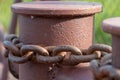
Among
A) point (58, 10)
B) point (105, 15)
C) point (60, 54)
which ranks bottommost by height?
point (105, 15)

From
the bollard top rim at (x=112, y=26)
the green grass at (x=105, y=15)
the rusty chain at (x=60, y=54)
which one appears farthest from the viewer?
the green grass at (x=105, y=15)

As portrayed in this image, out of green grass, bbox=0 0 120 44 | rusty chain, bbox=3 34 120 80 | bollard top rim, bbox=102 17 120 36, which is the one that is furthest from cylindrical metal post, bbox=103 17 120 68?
green grass, bbox=0 0 120 44

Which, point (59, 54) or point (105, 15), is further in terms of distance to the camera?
point (105, 15)

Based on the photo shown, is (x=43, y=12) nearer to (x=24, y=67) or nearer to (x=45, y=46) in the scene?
(x=45, y=46)

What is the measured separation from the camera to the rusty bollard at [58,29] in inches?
43.9

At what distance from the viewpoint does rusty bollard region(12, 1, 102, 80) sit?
1.11 m

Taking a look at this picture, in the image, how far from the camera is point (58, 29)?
1.13m

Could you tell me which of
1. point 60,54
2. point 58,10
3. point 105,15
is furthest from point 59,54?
point 105,15

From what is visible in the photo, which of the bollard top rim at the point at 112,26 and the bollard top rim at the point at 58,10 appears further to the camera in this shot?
the bollard top rim at the point at 58,10

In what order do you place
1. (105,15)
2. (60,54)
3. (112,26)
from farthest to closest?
(105,15) < (60,54) < (112,26)

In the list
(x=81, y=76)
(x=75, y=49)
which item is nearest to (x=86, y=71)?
(x=81, y=76)

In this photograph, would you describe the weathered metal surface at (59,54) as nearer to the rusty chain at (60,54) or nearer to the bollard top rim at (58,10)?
the rusty chain at (60,54)

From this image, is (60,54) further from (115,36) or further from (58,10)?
(115,36)

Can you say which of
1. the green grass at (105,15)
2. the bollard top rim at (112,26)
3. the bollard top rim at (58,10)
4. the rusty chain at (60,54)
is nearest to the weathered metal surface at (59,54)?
the rusty chain at (60,54)
